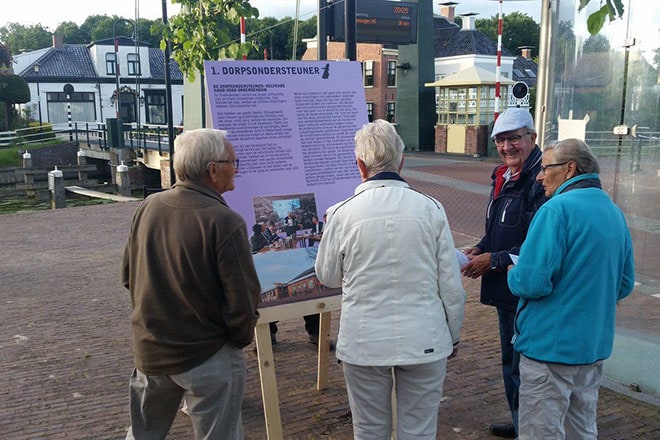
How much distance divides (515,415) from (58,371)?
352cm

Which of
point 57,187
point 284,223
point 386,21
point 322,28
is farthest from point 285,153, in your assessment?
point 386,21

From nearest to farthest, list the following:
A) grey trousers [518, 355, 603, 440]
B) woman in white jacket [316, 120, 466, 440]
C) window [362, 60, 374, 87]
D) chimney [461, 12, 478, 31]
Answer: woman in white jacket [316, 120, 466, 440], grey trousers [518, 355, 603, 440], window [362, 60, 374, 87], chimney [461, 12, 478, 31]

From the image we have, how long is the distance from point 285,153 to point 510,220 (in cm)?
131

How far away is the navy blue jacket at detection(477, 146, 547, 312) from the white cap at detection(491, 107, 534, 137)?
0.15 meters

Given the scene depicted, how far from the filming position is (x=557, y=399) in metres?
2.62

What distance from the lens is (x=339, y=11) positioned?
7.38m

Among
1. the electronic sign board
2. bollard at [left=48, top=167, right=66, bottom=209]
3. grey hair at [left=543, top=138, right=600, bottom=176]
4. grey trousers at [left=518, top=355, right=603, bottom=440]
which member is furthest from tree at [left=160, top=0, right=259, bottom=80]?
bollard at [left=48, top=167, right=66, bottom=209]

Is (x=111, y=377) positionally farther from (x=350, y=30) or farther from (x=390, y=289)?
(x=350, y=30)

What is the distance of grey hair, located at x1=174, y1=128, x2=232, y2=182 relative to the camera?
2475 millimetres

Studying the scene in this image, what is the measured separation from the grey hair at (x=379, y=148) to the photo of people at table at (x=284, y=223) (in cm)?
111

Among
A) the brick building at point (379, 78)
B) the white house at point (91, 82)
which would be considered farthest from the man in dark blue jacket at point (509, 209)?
the white house at point (91, 82)

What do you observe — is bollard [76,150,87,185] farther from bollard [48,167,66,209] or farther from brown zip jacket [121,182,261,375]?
brown zip jacket [121,182,261,375]

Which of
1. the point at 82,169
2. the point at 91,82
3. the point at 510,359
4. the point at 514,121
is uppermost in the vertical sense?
the point at 91,82

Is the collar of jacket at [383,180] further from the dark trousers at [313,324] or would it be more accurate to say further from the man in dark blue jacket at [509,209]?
the dark trousers at [313,324]
